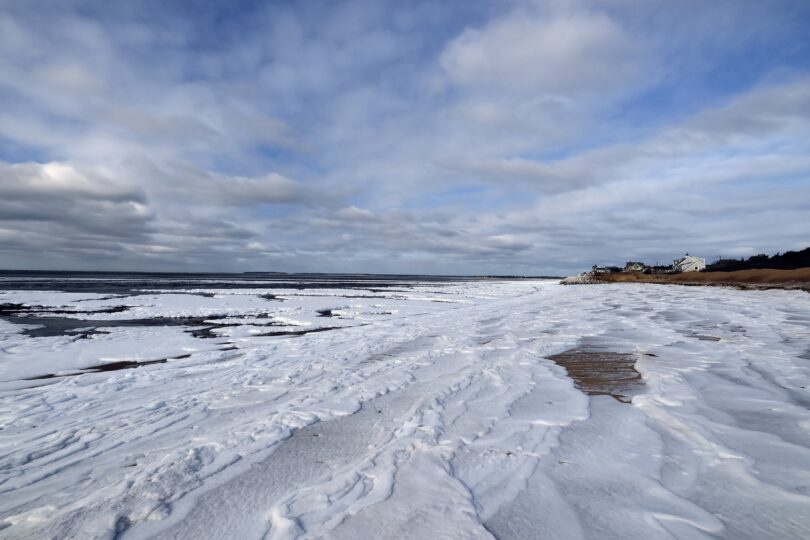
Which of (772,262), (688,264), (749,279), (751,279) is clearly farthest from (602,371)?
(688,264)

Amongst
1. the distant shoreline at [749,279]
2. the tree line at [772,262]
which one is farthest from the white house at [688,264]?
the distant shoreline at [749,279]

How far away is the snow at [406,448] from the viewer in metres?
2.64

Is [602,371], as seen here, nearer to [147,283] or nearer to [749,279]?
[749,279]

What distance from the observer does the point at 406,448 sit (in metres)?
3.72

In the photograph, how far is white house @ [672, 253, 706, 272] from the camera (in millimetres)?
66875

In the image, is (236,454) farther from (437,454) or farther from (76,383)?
(76,383)

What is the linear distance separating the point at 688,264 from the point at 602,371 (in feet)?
248

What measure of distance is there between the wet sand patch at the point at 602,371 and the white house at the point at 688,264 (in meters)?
69.4

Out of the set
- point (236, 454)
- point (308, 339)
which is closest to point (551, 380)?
point (236, 454)

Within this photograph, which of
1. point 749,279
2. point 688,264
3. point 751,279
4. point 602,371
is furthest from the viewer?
point 688,264

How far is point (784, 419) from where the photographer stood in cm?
425

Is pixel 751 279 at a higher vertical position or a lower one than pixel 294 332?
higher

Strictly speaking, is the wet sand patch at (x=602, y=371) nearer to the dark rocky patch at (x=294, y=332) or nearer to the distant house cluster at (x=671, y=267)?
the dark rocky patch at (x=294, y=332)

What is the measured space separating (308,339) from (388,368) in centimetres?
413
